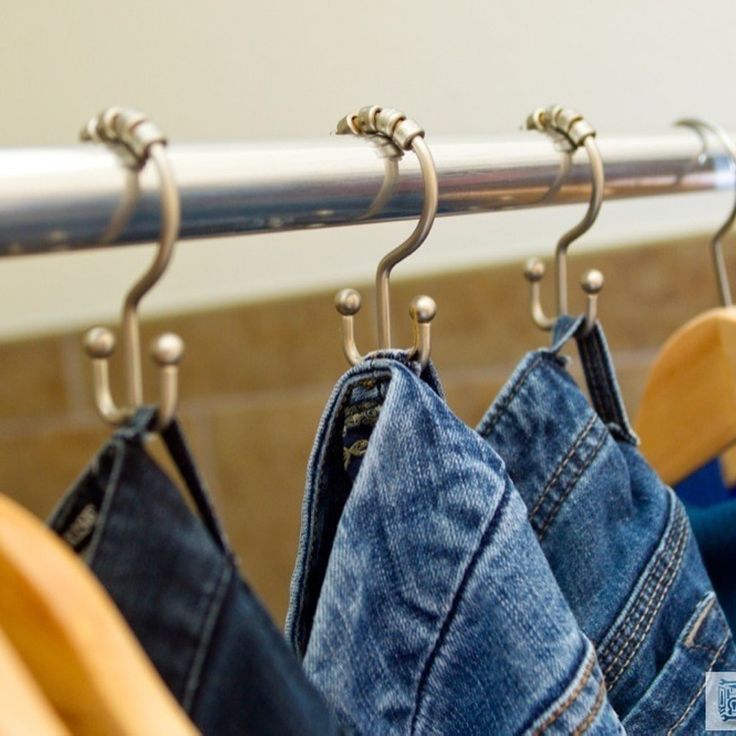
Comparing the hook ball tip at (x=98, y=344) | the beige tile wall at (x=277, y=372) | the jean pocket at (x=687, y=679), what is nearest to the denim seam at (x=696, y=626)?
the jean pocket at (x=687, y=679)

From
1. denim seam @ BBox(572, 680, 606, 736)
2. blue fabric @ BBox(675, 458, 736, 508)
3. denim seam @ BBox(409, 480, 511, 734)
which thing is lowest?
blue fabric @ BBox(675, 458, 736, 508)

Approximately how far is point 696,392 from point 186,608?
271 millimetres

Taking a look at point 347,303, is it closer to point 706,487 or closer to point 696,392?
point 696,392

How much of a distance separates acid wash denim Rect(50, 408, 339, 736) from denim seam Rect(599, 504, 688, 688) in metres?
0.13

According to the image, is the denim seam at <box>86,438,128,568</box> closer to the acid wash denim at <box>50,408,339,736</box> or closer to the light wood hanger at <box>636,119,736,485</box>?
the acid wash denim at <box>50,408,339,736</box>

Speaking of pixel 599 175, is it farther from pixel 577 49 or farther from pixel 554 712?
pixel 577 49

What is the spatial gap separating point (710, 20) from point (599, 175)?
1.45ft

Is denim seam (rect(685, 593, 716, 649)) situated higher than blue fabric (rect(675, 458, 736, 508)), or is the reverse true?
denim seam (rect(685, 593, 716, 649))

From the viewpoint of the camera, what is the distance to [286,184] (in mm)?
271

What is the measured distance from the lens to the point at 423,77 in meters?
0.74

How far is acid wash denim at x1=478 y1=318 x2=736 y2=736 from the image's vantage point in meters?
0.32

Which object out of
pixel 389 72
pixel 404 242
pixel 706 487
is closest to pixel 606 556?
pixel 404 242

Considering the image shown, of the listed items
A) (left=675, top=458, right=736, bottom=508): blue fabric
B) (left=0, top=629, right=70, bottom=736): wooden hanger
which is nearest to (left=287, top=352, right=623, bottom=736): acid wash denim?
(left=0, top=629, right=70, bottom=736): wooden hanger

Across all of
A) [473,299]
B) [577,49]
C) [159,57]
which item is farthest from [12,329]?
[577,49]
